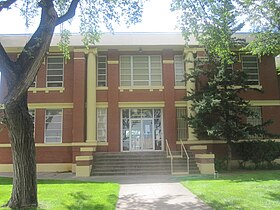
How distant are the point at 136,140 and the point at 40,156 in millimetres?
6308

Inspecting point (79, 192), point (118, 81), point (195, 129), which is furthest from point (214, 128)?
point (79, 192)

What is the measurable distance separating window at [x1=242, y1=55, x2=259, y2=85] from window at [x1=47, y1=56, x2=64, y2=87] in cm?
1251

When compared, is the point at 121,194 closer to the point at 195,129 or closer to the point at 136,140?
the point at 195,129

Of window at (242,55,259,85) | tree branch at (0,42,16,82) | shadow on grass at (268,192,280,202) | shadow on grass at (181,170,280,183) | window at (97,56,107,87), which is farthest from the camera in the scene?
window at (242,55,259,85)

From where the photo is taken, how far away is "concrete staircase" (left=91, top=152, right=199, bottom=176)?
716 inches

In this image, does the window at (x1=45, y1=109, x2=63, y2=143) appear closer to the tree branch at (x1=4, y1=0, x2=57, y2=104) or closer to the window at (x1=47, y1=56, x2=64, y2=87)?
the window at (x1=47, y1=56, x2=64, y2=87)

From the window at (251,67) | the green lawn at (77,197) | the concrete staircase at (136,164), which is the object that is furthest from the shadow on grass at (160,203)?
the window at (251,67)

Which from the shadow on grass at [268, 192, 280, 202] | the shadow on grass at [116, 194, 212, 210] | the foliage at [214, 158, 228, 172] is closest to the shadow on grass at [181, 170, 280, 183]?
the foliage at [214, 158, 228, 172]

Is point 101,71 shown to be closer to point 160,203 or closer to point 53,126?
point 53,126

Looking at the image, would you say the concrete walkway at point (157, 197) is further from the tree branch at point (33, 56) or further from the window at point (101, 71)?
the window at point (101, 71)

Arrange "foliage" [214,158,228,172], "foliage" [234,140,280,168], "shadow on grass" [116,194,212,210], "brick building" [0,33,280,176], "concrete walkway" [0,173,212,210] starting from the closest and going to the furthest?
"shadow on grass" [116,194,212,210] → "concrete walkway" [0,173,212,210] → "foliage" [214,158,228,172] → "foliage" [234,140,280,168] → "brick building" [0,33,280,176]

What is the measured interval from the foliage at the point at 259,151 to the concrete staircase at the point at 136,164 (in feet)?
10.7

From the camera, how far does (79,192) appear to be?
1112 centimetres

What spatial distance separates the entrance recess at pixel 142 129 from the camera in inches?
859
